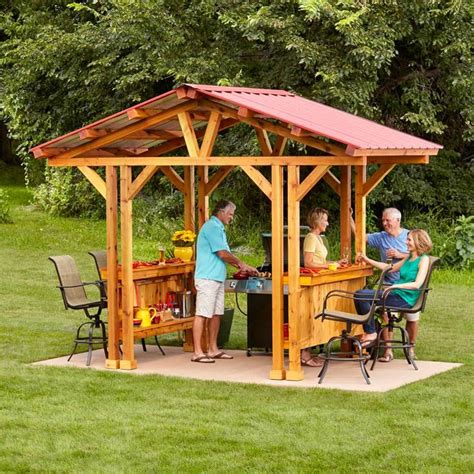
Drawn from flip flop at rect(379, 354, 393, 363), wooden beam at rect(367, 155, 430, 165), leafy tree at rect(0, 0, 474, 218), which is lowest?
flip flop at rect(379, 354, 393, 363)

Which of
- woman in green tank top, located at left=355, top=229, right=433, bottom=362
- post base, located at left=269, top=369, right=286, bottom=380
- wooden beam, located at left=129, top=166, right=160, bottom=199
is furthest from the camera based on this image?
wooden beam, located at left=129, top=166, right=160, bottom=199

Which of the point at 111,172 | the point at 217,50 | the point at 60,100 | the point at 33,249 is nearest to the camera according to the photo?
the point at 111,172

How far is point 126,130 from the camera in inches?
503

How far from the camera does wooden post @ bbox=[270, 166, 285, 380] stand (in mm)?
11938

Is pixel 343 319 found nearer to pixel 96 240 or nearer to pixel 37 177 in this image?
pixel 96 240

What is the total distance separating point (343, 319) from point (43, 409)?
114 inches

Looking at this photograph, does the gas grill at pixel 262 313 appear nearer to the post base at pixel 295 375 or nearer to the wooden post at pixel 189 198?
the wooden post at pixel 189 198

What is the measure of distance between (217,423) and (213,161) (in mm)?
3026

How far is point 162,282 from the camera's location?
538 inches

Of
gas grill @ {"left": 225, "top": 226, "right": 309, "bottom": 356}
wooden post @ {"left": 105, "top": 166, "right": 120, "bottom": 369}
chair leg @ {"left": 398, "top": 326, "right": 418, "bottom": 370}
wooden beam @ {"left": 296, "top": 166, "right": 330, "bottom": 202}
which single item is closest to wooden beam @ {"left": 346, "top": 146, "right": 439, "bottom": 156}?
wooden beam @ {"left": 296, "top": 166, "right": 330, "bottom": 202}

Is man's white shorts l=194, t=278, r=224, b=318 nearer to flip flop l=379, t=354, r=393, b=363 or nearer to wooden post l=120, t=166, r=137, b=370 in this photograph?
wooden post l=120, t=166, r=137, b=370

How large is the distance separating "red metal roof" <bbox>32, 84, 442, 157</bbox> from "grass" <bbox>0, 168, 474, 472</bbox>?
2.22 metres

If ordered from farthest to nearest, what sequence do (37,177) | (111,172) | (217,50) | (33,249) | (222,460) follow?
(37,177) → (33,249) → (217,50) → (111,172) → (222,460)

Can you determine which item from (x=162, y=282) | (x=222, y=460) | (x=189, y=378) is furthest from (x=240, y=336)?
(x=222, y=460)
